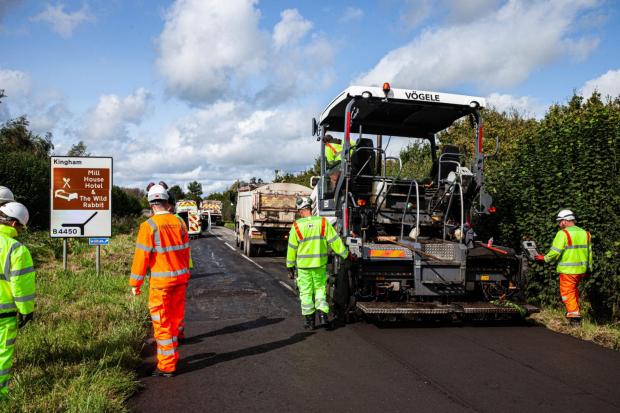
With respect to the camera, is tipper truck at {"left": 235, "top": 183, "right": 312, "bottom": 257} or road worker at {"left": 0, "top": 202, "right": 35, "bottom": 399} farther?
tipper truck at {"left": 235, "top": 183, "right": 312, "bottom": 257}

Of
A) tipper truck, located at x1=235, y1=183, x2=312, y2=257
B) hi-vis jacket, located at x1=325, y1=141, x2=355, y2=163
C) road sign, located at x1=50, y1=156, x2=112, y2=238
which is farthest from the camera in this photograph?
tipper truck, located at x1=235, y1=183, x2=312, y2=257

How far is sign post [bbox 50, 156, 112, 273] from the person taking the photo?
34.3ft

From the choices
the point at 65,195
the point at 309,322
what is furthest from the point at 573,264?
the point at 65,195

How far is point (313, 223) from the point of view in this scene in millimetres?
7211

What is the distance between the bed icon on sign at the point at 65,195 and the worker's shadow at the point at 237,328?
5.28 metres

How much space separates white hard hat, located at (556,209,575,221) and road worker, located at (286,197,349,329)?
3.09 metres

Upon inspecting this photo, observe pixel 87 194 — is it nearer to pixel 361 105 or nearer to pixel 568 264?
pixel 361 105

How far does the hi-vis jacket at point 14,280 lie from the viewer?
13.2 ft

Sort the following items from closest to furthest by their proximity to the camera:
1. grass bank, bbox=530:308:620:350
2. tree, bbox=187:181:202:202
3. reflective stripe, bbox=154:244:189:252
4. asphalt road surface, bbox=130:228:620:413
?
asphalt road surface, bbox=130:228:620:413 < reflective stripe, bbox=154:244:189:252 < grass bank, bbox=530:308:620:350 < tree, bbox=187:181:202:202

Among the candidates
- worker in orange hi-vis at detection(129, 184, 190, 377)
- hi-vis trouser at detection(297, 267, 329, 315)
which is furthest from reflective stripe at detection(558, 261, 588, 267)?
worker in orange hi-vis at detection(129, 184, 190, 377)

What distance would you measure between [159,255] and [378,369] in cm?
251

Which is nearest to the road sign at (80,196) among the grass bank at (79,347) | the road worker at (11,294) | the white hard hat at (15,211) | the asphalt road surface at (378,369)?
the grass bank at (79,347)

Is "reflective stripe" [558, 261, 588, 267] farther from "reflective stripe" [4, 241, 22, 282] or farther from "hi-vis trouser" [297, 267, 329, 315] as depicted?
"reflective stripe" [4, 241, 22, 282]

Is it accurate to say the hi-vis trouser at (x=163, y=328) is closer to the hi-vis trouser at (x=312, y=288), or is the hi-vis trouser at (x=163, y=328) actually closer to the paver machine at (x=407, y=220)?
the hi-vis trouser at (x=312, y=288)
